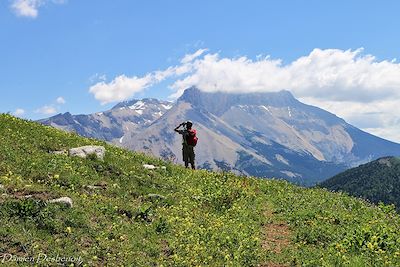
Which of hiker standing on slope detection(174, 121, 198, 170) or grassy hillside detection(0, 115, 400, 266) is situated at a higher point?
hiker standing on slope detection(174, 121, 198, 170)

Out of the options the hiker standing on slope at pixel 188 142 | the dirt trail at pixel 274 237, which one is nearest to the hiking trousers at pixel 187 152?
the hiker standing on slope at pixel 188 142

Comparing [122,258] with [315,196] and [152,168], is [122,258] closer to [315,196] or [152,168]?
[152,168]

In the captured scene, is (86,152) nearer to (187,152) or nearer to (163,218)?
(163,218)

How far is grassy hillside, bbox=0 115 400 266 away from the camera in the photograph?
13773 millimetres

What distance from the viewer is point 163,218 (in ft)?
57.4

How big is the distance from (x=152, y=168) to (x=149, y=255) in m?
11.4

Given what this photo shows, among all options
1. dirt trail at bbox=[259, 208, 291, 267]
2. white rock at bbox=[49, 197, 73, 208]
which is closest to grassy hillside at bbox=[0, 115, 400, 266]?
dirt trail at bbox=[259, 208, 291, 267]

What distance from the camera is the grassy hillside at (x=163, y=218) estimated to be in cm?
1377

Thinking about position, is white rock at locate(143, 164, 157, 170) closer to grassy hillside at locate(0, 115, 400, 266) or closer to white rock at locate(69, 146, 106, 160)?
grassy hillside at locate(0, 115, 400, 266)

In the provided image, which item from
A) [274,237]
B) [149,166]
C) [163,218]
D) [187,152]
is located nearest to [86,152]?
[149,166]

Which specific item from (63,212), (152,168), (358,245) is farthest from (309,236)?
(152,168)

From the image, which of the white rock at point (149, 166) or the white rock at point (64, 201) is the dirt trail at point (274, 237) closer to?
the white rock at point (64, 201)

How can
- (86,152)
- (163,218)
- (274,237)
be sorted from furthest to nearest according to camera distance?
(86,152), (163,218), (274,237)

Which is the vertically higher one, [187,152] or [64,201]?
[187,152]
